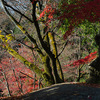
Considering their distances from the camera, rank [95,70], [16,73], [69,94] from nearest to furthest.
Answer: [69,94] < [95,70] < [16,73]

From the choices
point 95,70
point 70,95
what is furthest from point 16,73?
point 70,95

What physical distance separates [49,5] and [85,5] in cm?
157

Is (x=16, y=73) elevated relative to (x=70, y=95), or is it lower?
elevated

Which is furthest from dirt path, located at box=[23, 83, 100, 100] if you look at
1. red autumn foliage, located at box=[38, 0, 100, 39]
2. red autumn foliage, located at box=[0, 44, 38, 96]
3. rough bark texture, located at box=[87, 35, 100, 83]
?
red autumn foliage, located at box=[0, 44, 38, 96]

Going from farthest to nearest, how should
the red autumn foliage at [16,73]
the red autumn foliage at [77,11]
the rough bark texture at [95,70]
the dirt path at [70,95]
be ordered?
the red autumn foliage at [16,73] → the rough bark texture at [95,70] → the red autumn foliage at [77,11] → the dirt path at [70,95]

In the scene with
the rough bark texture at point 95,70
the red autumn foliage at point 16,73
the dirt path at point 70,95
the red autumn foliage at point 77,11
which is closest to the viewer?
the dirt path at point 70,95

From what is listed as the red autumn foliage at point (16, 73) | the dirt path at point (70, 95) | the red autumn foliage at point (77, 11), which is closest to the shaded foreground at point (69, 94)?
the dirt path at point (70, 95)

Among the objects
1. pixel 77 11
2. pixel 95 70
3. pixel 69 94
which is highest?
pixel 77 11

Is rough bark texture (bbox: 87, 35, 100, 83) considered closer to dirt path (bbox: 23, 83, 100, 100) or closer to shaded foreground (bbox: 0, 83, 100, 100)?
shaded foreground (bbox: 0, 83, 100, 100)

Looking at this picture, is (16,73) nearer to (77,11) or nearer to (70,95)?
(77,11)

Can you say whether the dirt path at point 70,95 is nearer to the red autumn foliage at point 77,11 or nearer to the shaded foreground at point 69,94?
the shaded foreground at point 69,94

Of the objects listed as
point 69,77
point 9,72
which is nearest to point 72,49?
point 69,77

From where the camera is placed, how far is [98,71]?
7336 millimetres

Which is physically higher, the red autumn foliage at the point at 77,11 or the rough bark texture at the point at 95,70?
the red autumn foliage at the point at 77,11
